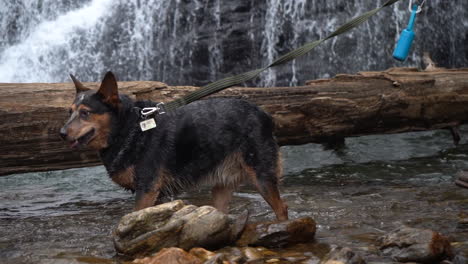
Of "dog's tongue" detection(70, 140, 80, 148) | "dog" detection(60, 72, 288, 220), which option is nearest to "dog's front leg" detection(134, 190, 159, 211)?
"dog" detection(60, 72, 288, 220)

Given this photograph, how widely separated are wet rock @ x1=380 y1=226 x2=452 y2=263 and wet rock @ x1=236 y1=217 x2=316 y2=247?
618 mm

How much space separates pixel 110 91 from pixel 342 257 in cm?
228

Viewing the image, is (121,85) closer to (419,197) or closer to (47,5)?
(419,197)

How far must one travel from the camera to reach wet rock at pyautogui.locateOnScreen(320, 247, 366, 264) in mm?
4188

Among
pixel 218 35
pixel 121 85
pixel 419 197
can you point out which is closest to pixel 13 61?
pixel 218 35

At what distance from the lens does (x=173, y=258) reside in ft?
14.4

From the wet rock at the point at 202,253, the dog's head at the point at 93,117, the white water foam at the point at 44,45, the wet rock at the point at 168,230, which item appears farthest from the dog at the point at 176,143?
the white water foam at the point at 44,45

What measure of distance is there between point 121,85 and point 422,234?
3.80 meters

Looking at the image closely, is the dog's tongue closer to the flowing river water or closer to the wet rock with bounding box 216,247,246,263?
the flowing river water

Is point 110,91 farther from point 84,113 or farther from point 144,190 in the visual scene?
point 144,190

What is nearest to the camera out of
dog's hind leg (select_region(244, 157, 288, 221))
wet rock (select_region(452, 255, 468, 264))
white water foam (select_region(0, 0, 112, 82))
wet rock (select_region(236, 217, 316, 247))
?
wet rock (select_region(452, 255, 468, 264))

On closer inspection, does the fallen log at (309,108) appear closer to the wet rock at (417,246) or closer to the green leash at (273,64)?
the green leash at (273,64)

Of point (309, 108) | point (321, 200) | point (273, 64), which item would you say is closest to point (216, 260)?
point (273, 64)

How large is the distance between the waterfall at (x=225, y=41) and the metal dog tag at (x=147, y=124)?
822cm
